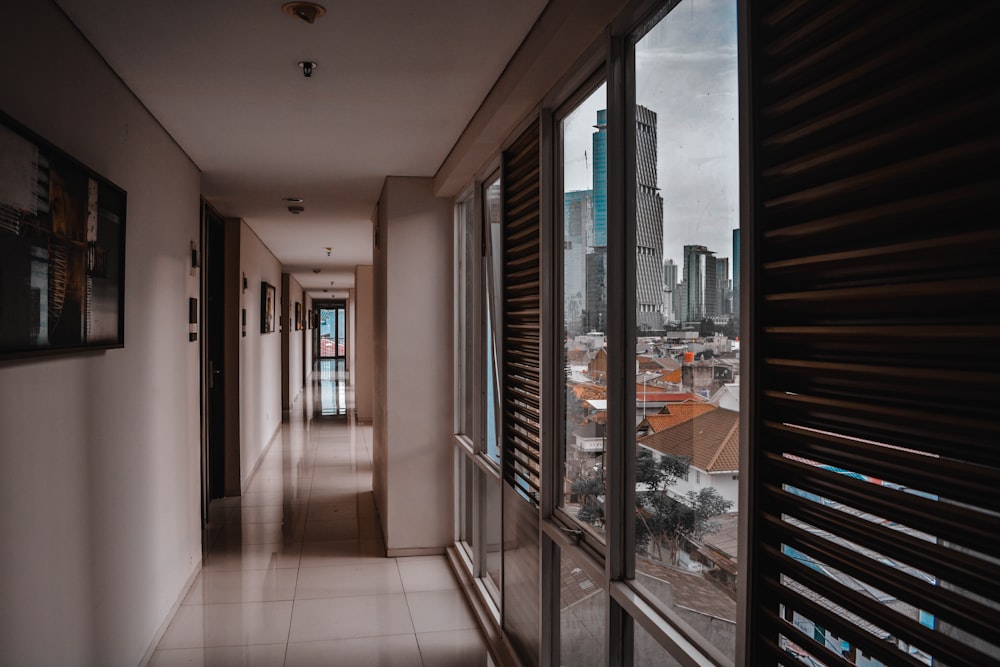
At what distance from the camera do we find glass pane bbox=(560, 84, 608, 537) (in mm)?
2506

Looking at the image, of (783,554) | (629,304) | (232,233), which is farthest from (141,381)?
(232,233)

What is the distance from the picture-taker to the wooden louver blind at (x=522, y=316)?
3271 millimetres

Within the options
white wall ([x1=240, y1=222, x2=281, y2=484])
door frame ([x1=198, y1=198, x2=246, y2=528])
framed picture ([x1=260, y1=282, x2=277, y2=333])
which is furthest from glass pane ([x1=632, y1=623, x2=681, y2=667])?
framed picture ([x1=260, y1=282, x2=277, y2=333])

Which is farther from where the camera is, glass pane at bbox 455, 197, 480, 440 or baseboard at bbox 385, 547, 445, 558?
baseboard at bbox 385, 547, 445, 558

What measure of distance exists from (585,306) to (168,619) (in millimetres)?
2948

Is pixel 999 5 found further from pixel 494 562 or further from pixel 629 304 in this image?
pixel 494 562

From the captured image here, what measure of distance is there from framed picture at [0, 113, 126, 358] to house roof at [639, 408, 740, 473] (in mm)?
1783

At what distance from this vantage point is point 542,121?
308 cm

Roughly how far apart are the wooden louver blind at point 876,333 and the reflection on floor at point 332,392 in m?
12.3

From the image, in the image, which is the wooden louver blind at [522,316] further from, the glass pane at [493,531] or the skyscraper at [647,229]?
the skyscraper at [647,229]

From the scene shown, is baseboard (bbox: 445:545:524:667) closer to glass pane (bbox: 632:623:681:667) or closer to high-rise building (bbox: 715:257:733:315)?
glass pane (bbox: 632:623:681:667)

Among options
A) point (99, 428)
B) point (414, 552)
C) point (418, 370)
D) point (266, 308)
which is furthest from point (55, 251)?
point (266, 308)

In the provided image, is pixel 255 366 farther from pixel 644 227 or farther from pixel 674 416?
pixel 674 416

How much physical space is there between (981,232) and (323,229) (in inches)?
296
